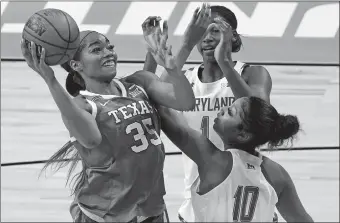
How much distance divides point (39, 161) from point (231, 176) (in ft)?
9.99

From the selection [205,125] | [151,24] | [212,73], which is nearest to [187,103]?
[151,24]

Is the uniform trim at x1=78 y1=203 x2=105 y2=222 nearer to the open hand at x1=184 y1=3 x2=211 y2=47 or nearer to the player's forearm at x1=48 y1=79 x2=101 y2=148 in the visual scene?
the player's forearm at x1=48 y1=79 x2=101 y2=148

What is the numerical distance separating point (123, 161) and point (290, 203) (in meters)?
0.73

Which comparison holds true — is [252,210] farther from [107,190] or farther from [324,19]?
[324,19]

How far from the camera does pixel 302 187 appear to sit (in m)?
6.07

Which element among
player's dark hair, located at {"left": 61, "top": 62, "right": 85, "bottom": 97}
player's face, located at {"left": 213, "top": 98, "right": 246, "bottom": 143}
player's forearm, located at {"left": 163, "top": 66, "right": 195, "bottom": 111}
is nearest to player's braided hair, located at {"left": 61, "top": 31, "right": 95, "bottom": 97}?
player's dark hair, located at {"left": 61, "top": 62, "right": 85, "bottom": 97}

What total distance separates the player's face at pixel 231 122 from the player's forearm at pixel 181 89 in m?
0.18

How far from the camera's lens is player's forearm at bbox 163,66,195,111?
10.7 ft

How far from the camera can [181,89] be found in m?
3.30

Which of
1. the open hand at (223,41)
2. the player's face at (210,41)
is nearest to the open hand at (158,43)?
the open hand at (223,41)

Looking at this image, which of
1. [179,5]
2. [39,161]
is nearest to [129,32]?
[179,5]

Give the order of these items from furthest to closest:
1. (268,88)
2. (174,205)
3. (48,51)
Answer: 1. (174,205)
2. (268,88)
3. (48,51)

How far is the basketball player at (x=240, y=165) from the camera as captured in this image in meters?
3.44

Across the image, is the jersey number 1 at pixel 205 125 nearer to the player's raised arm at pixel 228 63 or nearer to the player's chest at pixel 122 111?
the player's raised arm at pixel 228 63
